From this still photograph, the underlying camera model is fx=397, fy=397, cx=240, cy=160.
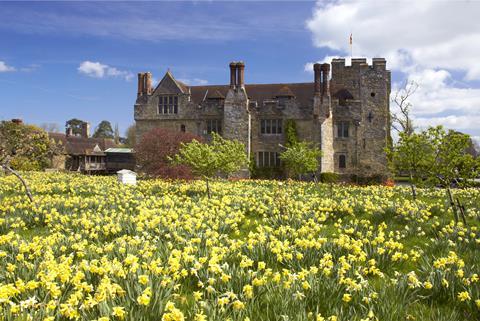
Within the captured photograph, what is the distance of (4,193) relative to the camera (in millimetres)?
15906

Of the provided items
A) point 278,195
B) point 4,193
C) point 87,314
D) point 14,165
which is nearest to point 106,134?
point 14,165

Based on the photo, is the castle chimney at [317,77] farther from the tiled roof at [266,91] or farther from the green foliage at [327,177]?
the green foliage at [327,177]

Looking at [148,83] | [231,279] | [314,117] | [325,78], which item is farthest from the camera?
[148,83]

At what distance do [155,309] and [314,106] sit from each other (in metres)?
29.4

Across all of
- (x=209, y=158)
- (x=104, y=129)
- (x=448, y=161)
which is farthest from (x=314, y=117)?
(x=104, y=129)

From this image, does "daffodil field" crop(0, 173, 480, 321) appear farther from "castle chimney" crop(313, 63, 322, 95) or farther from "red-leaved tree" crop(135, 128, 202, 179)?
"castle chimney" crop(313, 63, 322, 95)

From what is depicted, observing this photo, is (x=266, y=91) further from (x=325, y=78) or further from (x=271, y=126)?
(x=325, y=78)

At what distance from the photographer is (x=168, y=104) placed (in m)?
35.5

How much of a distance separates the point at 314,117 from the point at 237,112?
6.37m

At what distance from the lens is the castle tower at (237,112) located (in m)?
33.0

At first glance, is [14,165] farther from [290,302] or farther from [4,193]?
[290,302]

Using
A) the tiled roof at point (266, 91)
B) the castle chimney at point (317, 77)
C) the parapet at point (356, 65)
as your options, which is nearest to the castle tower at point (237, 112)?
the tiled roof at point (266, 91)

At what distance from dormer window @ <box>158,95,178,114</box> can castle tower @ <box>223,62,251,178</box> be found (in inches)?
192

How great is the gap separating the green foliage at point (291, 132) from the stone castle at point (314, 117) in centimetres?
29
